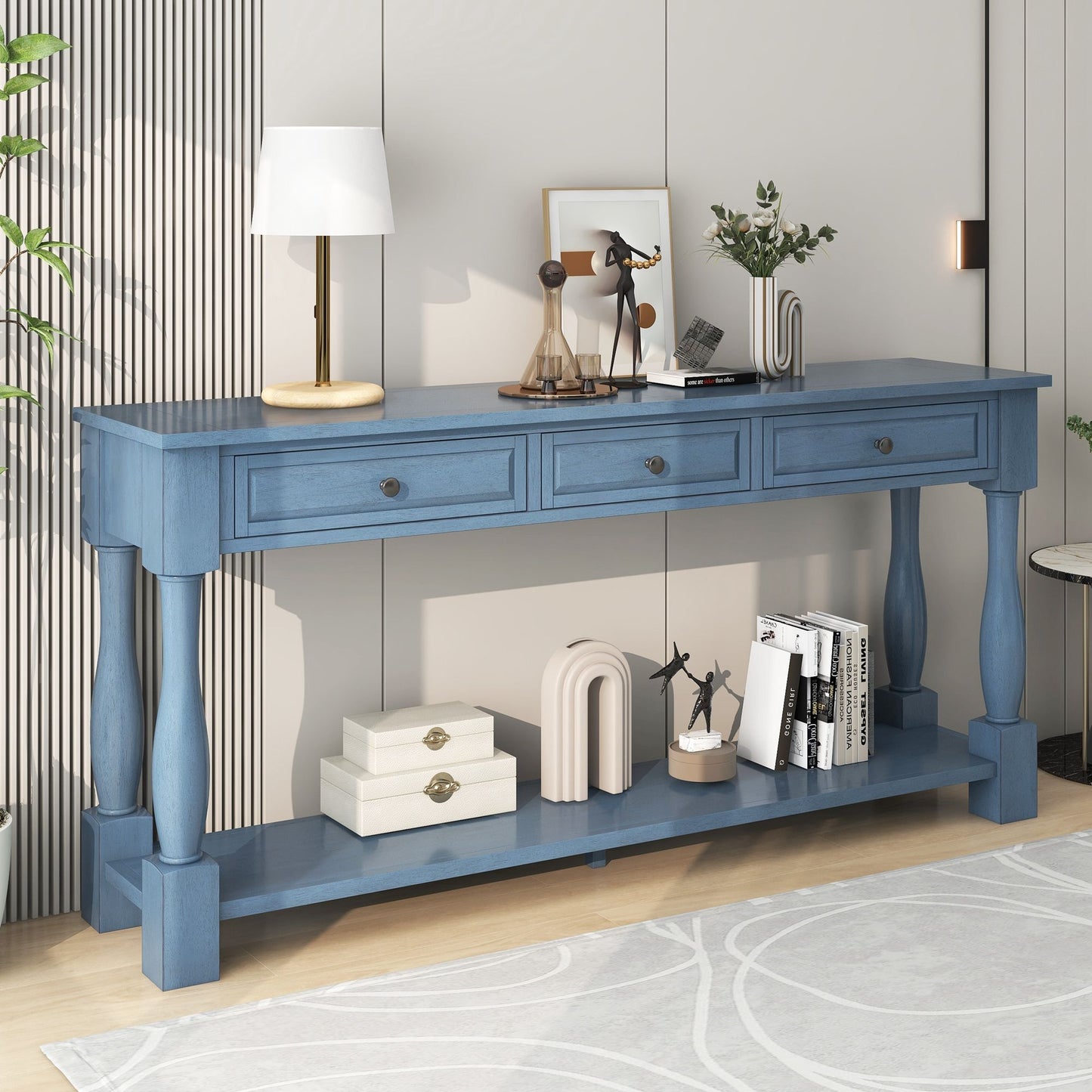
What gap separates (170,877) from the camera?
2568 millimetres

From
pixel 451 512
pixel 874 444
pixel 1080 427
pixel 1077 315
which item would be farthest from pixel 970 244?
pixel 451 512

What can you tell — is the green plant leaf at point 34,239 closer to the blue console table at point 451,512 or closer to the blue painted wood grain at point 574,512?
the blue console table at point 451,512

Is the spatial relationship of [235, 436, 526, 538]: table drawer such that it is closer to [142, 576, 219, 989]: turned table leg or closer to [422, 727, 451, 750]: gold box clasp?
[142, 576, 219, 989]: turned table leg

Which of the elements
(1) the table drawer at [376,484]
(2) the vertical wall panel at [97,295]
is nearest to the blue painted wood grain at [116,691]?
(2) the vertical wall panel at [97,295]

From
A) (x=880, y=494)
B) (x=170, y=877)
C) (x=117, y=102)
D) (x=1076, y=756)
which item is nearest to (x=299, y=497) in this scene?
(x=170, y=877)

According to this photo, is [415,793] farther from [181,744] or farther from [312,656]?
[181,744]

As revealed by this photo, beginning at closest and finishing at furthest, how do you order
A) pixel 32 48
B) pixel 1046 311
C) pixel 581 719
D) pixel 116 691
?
1. pixel 32 48
2. pixel 116 691
3. pixel 581 719
4. pixel 1046 311

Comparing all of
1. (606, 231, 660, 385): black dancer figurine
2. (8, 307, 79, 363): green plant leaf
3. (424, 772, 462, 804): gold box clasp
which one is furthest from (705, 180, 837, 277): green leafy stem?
(8, 307, 79, 363): green plant leaf

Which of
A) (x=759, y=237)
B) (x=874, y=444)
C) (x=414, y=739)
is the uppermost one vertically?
(x=759, y=237)

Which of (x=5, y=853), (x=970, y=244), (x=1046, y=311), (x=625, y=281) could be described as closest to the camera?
(x=5, y=853)

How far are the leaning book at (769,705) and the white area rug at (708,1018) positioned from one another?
0.44 m

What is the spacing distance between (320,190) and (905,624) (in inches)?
68.4

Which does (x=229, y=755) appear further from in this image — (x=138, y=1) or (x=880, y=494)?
(x=880, y=494)

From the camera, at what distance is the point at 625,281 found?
321cm
